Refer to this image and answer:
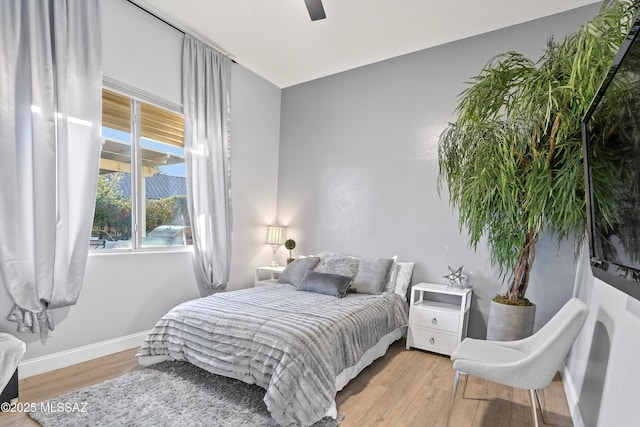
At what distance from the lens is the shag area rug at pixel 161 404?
1.87 m

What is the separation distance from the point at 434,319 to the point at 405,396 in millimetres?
933

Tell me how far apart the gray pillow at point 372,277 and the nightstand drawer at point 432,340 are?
526 mm

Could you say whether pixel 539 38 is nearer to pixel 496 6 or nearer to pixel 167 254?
pixel 496 6

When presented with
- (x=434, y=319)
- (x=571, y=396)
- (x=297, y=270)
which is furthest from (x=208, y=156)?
(x=571, y=396)

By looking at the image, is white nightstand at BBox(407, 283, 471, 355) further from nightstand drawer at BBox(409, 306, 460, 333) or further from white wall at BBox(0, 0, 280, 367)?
white wall at BBox(0, 0, 280, 367)

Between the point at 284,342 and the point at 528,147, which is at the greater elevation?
the point at 528,147

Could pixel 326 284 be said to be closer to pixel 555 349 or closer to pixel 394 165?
pixel 394 165

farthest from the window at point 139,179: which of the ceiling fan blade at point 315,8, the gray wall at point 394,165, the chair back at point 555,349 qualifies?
the chair back at point 555,349

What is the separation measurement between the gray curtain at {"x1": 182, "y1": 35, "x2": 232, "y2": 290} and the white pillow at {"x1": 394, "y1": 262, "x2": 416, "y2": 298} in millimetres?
1941

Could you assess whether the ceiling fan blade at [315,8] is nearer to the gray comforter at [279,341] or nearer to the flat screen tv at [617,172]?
the flat screen tv at [617,172]

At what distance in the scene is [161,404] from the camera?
6.63ft

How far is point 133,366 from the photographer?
2.59 metres

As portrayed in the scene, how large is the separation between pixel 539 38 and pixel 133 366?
4.62 m

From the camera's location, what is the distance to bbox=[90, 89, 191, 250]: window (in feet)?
9.36
